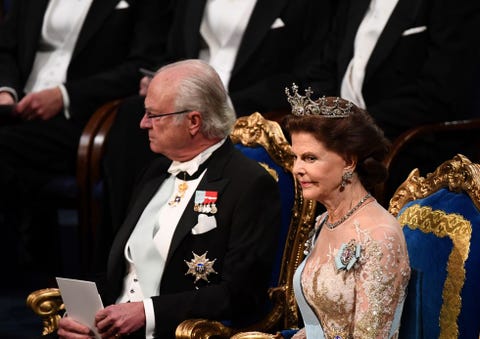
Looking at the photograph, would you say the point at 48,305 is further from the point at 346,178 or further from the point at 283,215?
the point at 346,178

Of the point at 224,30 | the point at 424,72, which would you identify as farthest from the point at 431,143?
the point at 224,30

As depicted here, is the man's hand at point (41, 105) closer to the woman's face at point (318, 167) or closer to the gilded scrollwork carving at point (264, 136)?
the gilded scrollwork carving at point (264, 136)

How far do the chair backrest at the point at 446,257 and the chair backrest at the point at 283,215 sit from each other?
2.03 feet

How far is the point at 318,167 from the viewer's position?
248 centimetres

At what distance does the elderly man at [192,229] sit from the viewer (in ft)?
9.80

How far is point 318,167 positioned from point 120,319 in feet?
2.69

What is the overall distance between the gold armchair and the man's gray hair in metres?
0.23

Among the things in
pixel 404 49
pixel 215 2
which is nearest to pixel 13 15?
pixel 215 2

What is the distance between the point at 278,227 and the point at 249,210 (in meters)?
0.12

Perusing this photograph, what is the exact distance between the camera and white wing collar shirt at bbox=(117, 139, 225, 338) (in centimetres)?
312

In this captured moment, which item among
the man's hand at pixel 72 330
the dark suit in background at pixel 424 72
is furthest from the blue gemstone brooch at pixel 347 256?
the dark suit in background at pixel 424 72

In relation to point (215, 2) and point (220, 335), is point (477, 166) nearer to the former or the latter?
point (220, 335)

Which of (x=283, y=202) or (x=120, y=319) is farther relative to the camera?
(x=283, y=202)

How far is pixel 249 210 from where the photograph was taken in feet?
9.98
